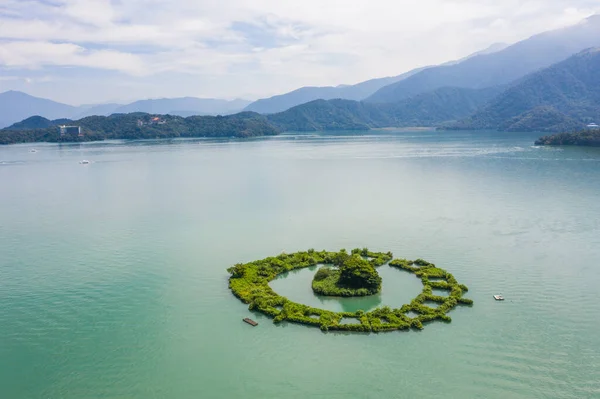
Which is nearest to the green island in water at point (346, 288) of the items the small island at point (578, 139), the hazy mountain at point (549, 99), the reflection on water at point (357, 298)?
the reflection on water at point (357, 298)

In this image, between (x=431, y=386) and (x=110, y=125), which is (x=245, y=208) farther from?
(x=110, y=125)

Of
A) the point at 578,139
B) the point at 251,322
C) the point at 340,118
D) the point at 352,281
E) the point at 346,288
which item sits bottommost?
the point at 251,322

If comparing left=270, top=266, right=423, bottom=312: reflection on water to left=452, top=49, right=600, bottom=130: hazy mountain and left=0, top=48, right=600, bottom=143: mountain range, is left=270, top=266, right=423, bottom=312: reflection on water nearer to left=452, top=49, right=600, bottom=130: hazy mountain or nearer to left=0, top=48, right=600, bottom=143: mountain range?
left=0, top=48, right=600, bottom=143: mountain range

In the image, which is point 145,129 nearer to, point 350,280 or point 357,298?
point 350,280

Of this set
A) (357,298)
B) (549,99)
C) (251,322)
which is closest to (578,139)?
(357,298)

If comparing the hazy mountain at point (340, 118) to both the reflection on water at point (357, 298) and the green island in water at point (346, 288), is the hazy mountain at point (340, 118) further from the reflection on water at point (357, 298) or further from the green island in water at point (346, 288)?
the reflection on water at point (357, 298)

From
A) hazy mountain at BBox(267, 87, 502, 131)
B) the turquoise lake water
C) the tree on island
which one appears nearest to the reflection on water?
the turquoise lake water

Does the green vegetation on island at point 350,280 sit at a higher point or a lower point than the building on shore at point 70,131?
lower
